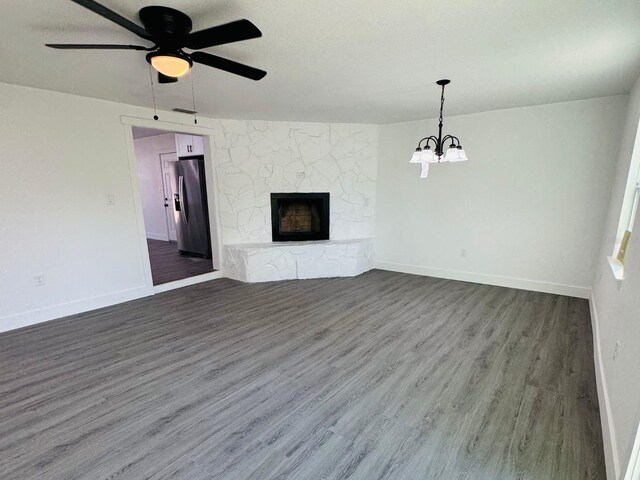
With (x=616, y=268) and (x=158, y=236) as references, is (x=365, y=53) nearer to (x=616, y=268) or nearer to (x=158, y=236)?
(x=616, y=268)

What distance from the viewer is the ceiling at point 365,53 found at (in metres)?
1.80

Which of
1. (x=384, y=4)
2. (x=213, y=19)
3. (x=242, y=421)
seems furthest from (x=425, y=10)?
(x=242, y=421)

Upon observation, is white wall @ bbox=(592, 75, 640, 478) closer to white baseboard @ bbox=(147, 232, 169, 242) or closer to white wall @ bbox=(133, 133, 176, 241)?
white wall @ bbox=(133, 133, 176, 241)

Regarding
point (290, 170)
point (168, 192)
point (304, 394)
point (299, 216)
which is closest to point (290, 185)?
point (290, 170)

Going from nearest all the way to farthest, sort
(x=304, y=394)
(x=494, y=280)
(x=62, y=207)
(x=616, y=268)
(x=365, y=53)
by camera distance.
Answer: (x=304, y=394), (x=365, y=53), (x=616, y=268), (x=62, y=207), (x=494, y=280)

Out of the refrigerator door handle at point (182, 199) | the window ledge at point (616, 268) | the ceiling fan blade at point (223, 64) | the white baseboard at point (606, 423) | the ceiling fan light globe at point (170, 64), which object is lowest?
the white baseboard at point (606, 423)

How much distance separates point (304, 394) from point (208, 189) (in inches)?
149

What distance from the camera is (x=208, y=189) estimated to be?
16.4 ft

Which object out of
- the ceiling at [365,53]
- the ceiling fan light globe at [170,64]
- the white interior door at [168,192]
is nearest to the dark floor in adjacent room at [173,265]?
the white interior door at [168,192]

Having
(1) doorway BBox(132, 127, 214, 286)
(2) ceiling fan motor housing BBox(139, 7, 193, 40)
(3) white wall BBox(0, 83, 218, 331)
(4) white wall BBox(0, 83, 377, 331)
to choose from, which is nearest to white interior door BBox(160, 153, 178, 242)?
(1) doorway BBox(132, 127, 214, 286)

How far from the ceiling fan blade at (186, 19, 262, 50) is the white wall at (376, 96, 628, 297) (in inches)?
151

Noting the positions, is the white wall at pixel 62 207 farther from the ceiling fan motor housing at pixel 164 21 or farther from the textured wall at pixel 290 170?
the ceiling fan motor housing at pixel 164 21

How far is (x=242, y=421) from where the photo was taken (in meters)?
1.97

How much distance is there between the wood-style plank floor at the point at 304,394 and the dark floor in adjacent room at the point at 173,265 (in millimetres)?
1192
